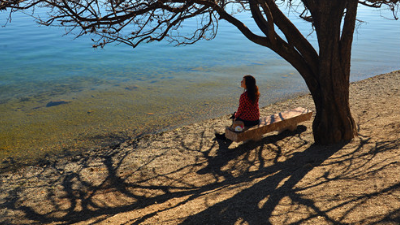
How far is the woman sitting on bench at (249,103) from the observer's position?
656cm

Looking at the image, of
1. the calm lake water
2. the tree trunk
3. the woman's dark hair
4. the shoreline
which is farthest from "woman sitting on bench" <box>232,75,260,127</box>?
the calm lake water

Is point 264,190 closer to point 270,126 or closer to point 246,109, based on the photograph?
point 246,109

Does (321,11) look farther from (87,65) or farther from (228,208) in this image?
(87,65)

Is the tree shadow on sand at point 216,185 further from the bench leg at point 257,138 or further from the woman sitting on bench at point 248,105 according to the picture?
the woman sitting on bench at point 248,105

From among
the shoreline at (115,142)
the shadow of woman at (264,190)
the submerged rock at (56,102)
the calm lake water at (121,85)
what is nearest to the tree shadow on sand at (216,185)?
the shadow of woman at (264,190)

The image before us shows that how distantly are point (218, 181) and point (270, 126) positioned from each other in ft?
6.65

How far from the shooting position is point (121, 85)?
48.6 feet

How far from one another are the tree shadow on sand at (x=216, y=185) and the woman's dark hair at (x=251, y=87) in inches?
44.3

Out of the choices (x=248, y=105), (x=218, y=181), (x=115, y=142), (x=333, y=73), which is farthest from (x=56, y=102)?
(x=333, y=73)

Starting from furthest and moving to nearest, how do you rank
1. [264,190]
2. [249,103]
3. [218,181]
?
[249,103] < [218,181] < [264,190]

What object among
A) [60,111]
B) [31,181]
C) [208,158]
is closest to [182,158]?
[208,158]

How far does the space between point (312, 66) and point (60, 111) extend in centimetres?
842

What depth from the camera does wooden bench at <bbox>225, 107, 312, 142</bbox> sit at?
266 inches

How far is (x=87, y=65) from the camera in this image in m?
19.0
